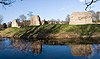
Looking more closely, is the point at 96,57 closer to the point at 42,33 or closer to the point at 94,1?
the point at 94,1

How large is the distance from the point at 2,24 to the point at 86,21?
194 feet

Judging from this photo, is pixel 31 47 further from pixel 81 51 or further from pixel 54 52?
pixel 81 51

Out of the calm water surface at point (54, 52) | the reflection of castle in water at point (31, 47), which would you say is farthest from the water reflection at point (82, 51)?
the reflection of castle in water at point (31, 47)

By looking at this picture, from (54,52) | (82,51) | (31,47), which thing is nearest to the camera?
(82,51)

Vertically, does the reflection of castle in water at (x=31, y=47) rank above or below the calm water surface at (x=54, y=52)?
below

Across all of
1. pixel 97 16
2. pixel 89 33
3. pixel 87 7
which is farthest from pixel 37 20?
pixel 87 7

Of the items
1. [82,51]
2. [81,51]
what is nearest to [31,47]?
[81,51]

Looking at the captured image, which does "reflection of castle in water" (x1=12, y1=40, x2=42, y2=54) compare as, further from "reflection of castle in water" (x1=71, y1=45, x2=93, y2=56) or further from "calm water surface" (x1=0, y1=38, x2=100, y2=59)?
"reflection of castle in water" (x1=71, y1=45, x2=93, y2=56)

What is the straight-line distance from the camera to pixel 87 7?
14.6 metres

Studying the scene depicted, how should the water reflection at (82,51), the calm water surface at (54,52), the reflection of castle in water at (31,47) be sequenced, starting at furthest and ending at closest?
the reflection of castle in water at (31,47) < the water reflection at (82,51) < the calm water surface at (54,52)

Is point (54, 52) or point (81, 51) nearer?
point (81, 51)

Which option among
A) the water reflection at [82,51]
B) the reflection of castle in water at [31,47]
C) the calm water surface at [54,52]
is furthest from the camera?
the reflection of castle in water at [31,47]

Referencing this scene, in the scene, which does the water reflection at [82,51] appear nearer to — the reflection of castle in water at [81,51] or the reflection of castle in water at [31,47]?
the reflection of castle in water at [81,51]

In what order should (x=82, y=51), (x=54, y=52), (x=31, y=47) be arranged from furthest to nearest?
(x=31, y=47) → (x=54, y=52) → (x=82, y=51)
